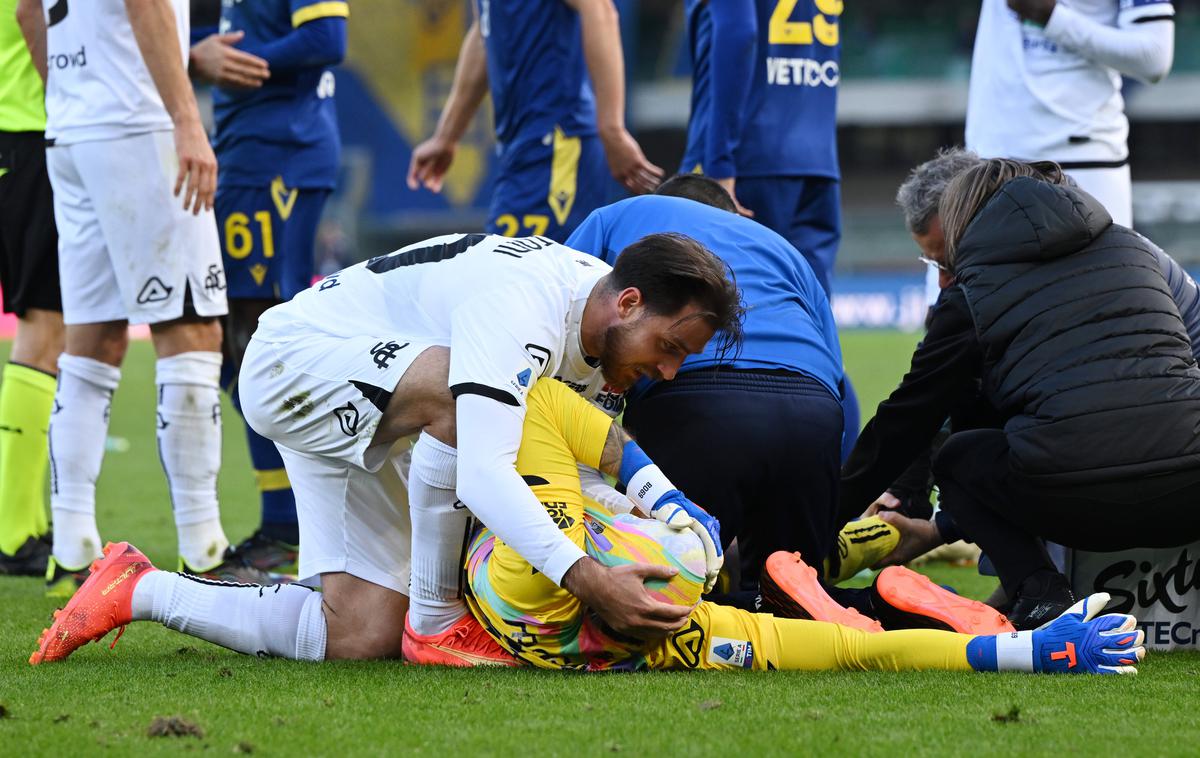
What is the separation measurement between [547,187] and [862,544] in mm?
2301

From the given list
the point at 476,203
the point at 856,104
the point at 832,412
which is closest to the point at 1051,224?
the point at 832,412

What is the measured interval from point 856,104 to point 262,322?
101ft

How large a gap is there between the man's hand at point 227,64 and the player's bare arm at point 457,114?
131cm

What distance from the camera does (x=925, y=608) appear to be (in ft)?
11.2

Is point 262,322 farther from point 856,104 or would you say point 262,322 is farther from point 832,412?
point 856,104

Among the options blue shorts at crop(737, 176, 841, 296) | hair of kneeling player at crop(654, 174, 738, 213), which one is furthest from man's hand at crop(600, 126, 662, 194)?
hair of kneeling player at crop(654, 174, 738, 213)

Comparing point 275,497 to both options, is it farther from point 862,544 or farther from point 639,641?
point 639,641

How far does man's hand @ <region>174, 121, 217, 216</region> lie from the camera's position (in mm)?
4570

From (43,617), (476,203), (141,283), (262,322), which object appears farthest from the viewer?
(476,203)

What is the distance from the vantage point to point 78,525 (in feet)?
15.5

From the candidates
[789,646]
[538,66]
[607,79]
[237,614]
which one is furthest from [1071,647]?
[538,66]

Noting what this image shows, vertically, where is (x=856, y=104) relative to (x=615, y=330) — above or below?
below

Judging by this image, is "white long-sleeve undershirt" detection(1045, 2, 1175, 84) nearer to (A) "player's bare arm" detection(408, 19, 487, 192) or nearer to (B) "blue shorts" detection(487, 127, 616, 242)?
(B) "blue shorts" detection(487, 127, 616, 242)

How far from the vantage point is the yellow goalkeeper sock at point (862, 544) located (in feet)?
13.8
